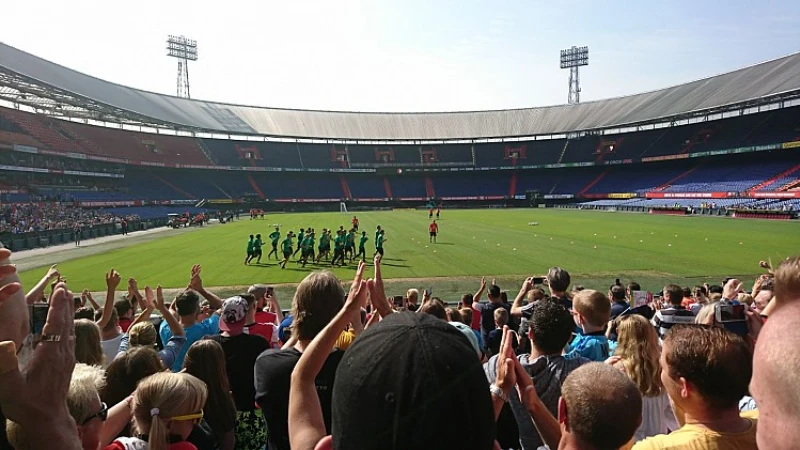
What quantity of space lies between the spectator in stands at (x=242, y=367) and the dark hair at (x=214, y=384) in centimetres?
46

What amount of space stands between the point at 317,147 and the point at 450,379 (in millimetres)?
88083

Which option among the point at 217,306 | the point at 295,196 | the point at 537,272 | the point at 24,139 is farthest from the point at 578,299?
the point at 295,196

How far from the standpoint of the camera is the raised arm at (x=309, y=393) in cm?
198

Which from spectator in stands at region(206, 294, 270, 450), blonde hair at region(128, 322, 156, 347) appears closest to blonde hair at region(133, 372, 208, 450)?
spectator in stands at region(206, 294, 270, 450)

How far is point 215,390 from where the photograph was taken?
349 cm

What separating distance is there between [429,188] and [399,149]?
463 inches

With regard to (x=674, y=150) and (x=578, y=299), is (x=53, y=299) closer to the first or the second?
(x=578, y=299)

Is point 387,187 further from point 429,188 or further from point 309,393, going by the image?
point 309,393

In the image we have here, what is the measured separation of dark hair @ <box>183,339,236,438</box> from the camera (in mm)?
3459

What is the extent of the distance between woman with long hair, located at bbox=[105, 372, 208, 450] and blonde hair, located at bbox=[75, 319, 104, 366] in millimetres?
1438

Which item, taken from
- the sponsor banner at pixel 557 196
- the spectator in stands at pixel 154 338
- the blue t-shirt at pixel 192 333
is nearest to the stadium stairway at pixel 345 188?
the sponsor banner at pixel 557 196

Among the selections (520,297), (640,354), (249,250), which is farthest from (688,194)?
(640,354)

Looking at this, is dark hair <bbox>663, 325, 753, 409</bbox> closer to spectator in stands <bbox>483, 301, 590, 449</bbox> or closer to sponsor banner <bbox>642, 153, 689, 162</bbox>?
spectator in stands <bbox>483, 301, 590, 449</bbox>

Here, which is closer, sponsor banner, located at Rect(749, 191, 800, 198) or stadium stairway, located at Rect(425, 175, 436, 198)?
sponsor banner, located at Rect(749, 191, 800, 198)
